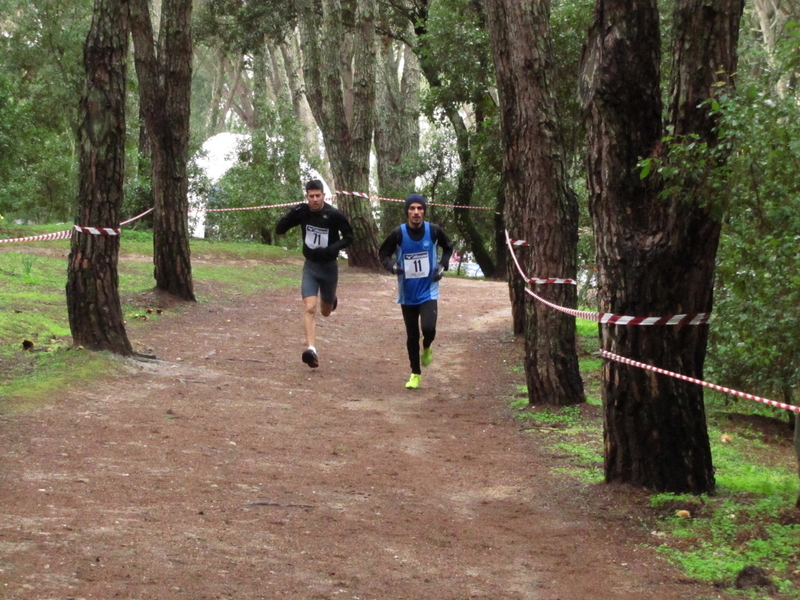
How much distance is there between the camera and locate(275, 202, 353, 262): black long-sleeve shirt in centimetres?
1121

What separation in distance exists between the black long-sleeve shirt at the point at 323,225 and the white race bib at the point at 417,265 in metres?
0.94

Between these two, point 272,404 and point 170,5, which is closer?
point 272,404

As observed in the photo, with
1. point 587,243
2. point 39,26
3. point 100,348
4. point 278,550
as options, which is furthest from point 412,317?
point 39,26

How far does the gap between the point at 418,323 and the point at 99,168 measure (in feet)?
11.6

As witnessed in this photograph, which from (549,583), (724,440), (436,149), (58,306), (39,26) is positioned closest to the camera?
(549,583)

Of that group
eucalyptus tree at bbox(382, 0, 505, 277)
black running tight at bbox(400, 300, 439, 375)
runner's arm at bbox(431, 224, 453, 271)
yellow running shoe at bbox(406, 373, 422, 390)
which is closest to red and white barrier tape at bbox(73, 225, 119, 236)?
black running tight at bbox(400, 300, 439, 375)

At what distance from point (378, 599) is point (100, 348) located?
20.4ft

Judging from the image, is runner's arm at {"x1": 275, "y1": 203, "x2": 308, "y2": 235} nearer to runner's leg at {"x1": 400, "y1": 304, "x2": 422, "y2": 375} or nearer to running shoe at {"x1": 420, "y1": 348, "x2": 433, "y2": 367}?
runner's leg at {"x1": 400, "y1": 304, "x2": 422, "y2": 375}

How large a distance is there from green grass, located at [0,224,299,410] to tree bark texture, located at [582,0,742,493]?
4693 millimetres

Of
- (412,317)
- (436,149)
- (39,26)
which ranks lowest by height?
(412,317)

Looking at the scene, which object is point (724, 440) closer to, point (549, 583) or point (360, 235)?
point (549, 583)

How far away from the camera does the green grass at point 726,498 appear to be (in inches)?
210

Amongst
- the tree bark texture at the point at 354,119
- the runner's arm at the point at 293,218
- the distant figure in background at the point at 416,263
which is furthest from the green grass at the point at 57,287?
the distant figure in background at the point at 416,263

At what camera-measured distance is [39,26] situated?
31359mm
